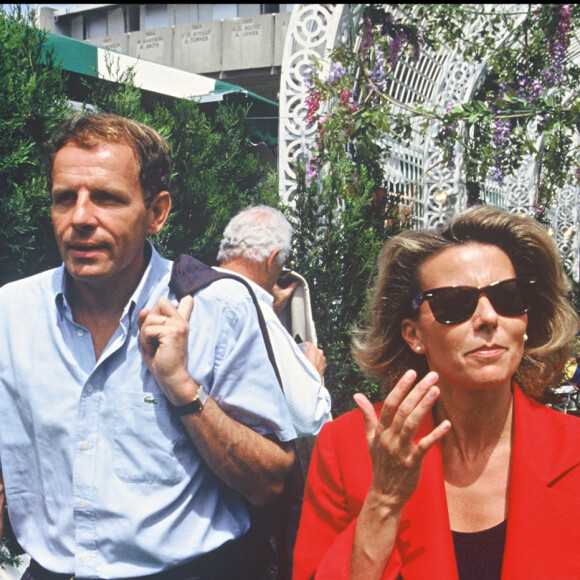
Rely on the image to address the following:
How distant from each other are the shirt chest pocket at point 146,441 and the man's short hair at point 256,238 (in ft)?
5.47

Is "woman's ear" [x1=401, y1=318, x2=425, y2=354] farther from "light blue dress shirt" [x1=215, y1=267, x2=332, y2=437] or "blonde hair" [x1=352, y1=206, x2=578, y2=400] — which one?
"light blue dress shirt" [x1=215, y1=267, x2=332, y2=437]

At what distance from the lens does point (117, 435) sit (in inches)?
66.6

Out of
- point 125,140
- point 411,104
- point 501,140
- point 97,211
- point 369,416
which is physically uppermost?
point 125,140

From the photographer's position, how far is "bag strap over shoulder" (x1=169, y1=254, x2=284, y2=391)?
5.98 feet

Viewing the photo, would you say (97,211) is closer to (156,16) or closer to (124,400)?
(124,400)

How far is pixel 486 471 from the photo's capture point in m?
1.82

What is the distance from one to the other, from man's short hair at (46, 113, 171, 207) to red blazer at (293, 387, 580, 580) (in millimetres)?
829

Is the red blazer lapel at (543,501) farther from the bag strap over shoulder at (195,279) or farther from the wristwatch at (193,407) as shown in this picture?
the wristwatch at (193,407)

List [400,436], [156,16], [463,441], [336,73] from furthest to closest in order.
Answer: [156,16], [336,73], [463,441], [400,436]

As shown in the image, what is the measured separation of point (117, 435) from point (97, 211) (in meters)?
0.56

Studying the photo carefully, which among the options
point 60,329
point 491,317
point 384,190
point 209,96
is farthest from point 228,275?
point 209,96

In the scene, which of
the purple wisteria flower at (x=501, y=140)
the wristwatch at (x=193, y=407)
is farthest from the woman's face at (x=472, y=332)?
the purple wisteria flower at (x=501, y=140)

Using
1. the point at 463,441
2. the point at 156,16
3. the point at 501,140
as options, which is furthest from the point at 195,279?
the point at 156,16

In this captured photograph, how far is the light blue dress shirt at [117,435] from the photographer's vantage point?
167 centimetres
